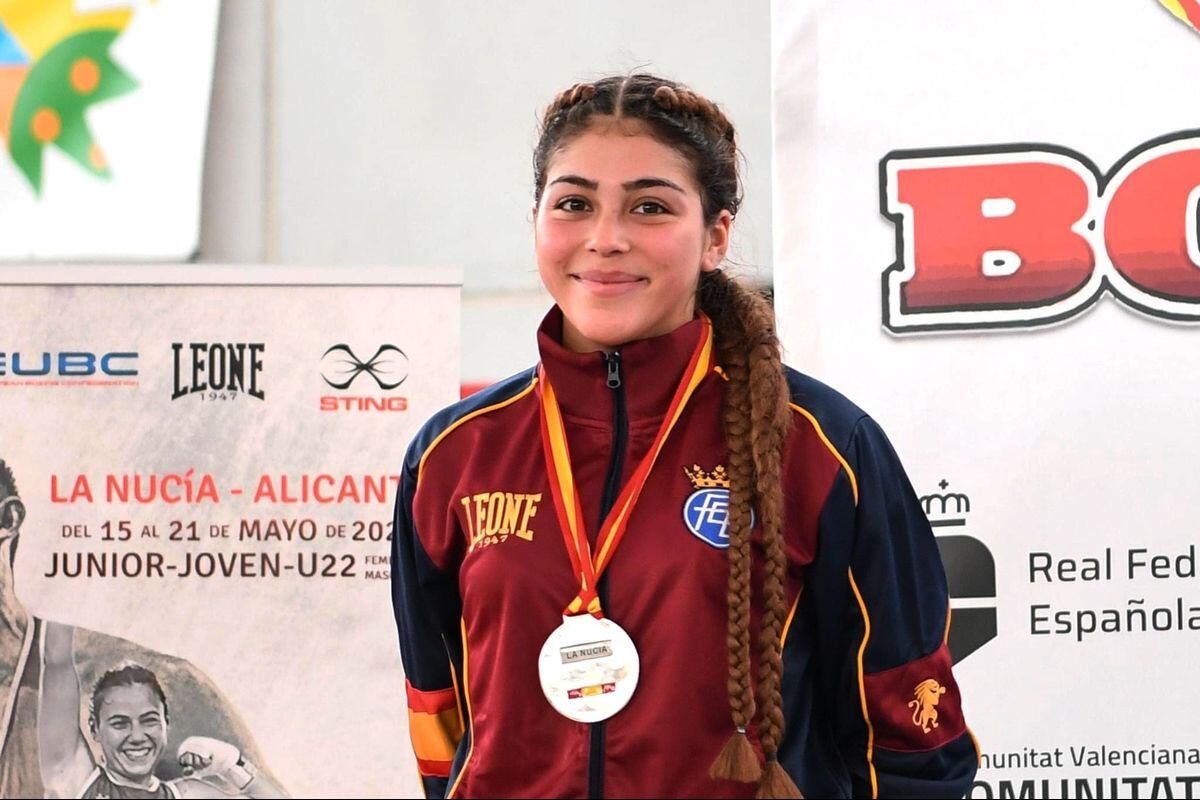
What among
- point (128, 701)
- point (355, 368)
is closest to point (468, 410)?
point (355, 368)

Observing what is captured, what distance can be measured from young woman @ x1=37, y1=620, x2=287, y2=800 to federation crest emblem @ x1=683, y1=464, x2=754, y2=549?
68.0 inches

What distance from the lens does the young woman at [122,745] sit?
288 cm

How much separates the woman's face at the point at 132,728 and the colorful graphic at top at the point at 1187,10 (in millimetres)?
2428

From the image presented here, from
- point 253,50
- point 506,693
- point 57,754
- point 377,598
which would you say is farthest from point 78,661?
point 506,693

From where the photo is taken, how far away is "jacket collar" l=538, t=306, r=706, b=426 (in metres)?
1.58

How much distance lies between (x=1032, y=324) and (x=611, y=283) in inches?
49.0

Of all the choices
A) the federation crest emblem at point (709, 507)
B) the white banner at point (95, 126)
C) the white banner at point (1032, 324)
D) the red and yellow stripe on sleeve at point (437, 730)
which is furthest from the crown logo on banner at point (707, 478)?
the white banner at point (95, 126)

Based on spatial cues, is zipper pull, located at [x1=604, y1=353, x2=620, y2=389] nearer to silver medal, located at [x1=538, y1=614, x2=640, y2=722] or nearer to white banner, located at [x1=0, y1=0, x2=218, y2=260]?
silver medal, located at [x1=538, y1=614, x2=640, y2=722]

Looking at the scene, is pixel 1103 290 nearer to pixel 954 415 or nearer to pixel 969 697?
pixel 954 415

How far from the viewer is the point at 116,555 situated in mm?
2928

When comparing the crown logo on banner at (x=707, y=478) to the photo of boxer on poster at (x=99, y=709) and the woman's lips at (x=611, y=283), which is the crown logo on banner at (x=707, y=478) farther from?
the photo of boxer on poster at (x=99, y=709)

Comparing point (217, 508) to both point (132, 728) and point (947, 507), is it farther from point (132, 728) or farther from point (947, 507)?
point (947, 507)

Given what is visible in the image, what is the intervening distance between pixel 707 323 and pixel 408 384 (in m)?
1.42

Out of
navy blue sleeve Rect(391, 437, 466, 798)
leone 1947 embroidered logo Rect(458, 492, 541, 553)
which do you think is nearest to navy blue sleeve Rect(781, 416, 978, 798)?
leone 1947 embroidered logo Rect(458, 492, 541, 553)
